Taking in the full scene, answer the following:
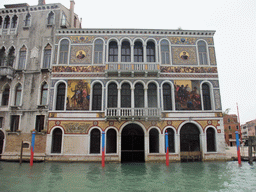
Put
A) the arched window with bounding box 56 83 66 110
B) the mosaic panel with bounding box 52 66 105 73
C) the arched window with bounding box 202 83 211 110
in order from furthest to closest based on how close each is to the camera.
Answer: the mosaic panel with bounding box 52 66 105 73
the arched window with bounding box 202 83 211 110
the arched window with bounding box 56 83 66 110

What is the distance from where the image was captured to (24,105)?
19.3 metres

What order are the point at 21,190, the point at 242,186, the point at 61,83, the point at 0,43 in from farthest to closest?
the point at 0,43
the point at 61,83
the point at 242,186
the point at 21,190

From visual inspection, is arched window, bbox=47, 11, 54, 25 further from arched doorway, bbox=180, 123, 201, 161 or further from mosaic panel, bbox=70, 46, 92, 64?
arched doorway, bbox=180, 123, 201, 161

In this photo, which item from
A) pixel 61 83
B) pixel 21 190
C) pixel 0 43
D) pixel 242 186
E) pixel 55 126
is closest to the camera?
pixel 21 190

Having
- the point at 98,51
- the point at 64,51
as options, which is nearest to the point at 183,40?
the point at 98,51

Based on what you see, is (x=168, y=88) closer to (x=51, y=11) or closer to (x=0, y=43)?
(x=51, y=11)

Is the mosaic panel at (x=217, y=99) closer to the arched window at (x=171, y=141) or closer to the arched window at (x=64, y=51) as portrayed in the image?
the arched window at (x=171, y=141)

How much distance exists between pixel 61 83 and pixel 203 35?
53.3 ft

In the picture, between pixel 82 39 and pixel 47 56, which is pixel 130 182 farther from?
pixel 47 56

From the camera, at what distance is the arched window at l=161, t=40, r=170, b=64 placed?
19812mm

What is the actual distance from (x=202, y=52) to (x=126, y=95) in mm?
9577

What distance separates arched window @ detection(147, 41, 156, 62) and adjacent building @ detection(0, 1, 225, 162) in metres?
0.11

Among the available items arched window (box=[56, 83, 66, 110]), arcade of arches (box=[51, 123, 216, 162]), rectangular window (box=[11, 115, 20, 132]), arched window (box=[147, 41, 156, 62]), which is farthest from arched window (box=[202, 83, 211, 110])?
rectangular window (box=[11, 115, 20, 132])

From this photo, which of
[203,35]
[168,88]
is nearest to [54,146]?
[168,88]
